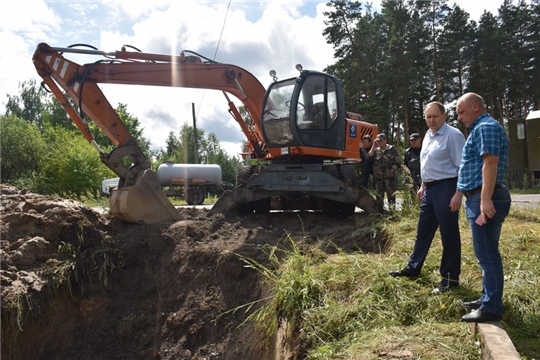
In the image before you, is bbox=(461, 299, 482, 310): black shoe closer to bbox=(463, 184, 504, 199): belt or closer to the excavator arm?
bbox=(463, 184, 504, 199): belt

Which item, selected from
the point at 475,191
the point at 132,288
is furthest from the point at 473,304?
the point at 132,288

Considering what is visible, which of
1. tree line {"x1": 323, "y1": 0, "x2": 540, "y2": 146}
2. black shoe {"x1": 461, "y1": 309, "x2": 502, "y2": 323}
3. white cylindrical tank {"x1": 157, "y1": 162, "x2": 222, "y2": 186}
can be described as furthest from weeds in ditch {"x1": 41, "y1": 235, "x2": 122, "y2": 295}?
tree line {"x1": 323, "y1": 0, "x2": 540, "y2": 146}

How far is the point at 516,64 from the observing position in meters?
25.8

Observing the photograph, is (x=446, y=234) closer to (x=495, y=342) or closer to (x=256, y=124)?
(x=495, y=342)

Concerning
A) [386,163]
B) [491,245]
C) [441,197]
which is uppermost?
[386,163]

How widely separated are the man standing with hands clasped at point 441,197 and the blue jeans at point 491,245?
428mm

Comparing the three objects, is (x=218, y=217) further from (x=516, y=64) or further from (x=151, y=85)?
(x=516, y=64)

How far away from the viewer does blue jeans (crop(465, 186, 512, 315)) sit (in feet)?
10.7

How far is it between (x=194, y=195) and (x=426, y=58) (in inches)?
625

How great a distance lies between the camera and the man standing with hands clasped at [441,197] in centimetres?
396

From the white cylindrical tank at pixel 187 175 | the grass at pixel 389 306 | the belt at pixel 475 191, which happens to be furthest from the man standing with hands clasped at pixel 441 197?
the white cylindrical tank at pixel 187 175

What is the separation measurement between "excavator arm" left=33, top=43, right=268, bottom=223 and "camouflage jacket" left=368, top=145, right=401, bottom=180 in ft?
10.7

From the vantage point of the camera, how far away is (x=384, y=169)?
854cm

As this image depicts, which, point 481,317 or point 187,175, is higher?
point 187,175
